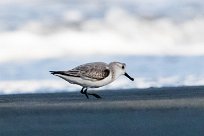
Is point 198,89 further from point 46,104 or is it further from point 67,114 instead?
point 67,114

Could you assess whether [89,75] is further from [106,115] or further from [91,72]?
[106,115]

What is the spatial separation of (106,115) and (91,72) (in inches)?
128

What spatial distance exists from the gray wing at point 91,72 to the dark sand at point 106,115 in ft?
1.30

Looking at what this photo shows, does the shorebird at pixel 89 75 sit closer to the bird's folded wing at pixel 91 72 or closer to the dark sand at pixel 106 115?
the bird's folded wing at pixel 91 72

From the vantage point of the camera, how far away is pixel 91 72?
17.7 meters

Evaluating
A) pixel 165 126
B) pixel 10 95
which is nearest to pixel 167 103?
pixel 165 126

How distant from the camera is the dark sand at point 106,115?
1281 centimetres

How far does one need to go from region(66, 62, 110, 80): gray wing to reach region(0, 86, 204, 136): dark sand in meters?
0.40

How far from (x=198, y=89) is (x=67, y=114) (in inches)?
222

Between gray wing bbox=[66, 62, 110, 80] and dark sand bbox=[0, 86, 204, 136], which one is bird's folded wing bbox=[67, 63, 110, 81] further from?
dark sand bbox=[0, 86, 204, 136]

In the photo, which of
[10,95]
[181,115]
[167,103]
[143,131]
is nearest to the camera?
[143,131]

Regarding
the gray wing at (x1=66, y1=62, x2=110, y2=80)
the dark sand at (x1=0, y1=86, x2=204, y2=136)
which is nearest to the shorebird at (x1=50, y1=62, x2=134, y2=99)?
the gray wing at (x1=66, y1=62, x2=110, y2=80)

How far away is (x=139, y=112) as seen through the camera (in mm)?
14750

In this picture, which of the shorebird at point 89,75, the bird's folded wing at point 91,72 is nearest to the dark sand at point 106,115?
the shorebird at point 89,75
